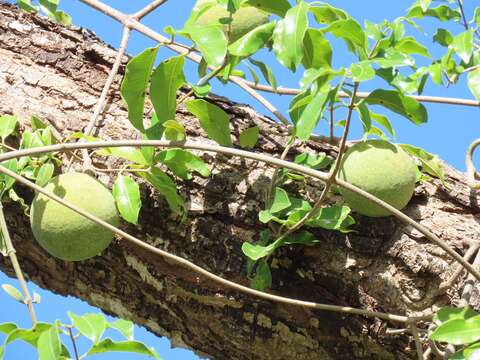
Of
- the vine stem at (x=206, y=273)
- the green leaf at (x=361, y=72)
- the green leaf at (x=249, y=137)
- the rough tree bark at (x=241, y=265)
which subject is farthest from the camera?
the green leaf at (x=249, y=137)

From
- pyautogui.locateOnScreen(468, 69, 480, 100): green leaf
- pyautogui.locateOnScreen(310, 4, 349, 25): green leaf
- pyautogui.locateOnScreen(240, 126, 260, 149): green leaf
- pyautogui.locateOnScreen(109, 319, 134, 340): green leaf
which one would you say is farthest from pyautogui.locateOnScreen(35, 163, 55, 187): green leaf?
pyautogui.locateOnScreen(468, 69, 480, 100): green leaf

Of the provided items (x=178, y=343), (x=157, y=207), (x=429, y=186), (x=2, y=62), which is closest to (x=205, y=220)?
(x=157, y=207)

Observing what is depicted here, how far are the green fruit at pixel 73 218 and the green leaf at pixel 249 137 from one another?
0.40 m

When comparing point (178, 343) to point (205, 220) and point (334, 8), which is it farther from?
point (334, 8)

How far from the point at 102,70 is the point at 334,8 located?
2.83 feet

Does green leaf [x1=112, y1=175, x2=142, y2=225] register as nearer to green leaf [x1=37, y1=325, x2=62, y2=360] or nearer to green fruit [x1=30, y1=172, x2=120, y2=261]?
green fruit [x1=30, y1=172, x2=120, y2=261]

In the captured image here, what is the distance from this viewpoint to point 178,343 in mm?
1968

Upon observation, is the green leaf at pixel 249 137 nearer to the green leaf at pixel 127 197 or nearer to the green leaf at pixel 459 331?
the green leaf at pixel 127 197

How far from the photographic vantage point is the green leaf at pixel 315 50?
145 cm

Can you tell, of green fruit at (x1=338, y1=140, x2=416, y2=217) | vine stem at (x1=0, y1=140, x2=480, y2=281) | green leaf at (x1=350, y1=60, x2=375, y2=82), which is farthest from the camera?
green fruit at (x1=338, y1=140, x2=416, y2=217)

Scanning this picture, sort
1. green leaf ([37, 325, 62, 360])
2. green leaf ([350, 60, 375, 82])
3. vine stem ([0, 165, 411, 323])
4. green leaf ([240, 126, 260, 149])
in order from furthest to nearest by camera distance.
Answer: green leaf ([240, 126, 260, 149])
vine stem ([0, 165, 411, 323])
green leaf ([350, 60, 375, 82])
green leaf ([37, 325, 62, 360])

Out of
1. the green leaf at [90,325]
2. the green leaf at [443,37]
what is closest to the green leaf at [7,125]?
the green leaf at [90,325]

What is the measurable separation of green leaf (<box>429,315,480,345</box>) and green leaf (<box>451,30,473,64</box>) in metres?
0.70

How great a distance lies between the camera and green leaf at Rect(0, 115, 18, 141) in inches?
76.5
